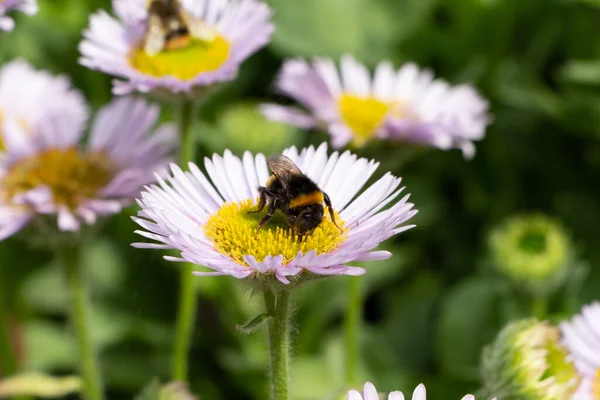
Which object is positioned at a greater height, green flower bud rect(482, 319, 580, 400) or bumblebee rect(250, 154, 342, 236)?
bumblebee rect(250, 154, 342, 236)

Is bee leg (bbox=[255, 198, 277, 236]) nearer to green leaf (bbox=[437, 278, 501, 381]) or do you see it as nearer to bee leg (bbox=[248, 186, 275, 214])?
bee leg (bbox=[248, 186, 275, 214])

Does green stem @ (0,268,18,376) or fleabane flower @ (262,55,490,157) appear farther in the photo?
green stem @ (0,268,18,376)

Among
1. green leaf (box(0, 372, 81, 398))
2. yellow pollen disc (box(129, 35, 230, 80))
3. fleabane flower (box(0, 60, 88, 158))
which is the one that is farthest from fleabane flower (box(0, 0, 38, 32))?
green leaf (box(0, 372, 81, 398))

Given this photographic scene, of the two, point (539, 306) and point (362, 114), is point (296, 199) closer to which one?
point (362, 114)

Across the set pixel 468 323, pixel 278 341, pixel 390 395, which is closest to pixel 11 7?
pixel 278 341

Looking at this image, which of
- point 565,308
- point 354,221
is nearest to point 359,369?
point 565,308

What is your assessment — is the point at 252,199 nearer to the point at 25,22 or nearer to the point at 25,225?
the point at 25,225
